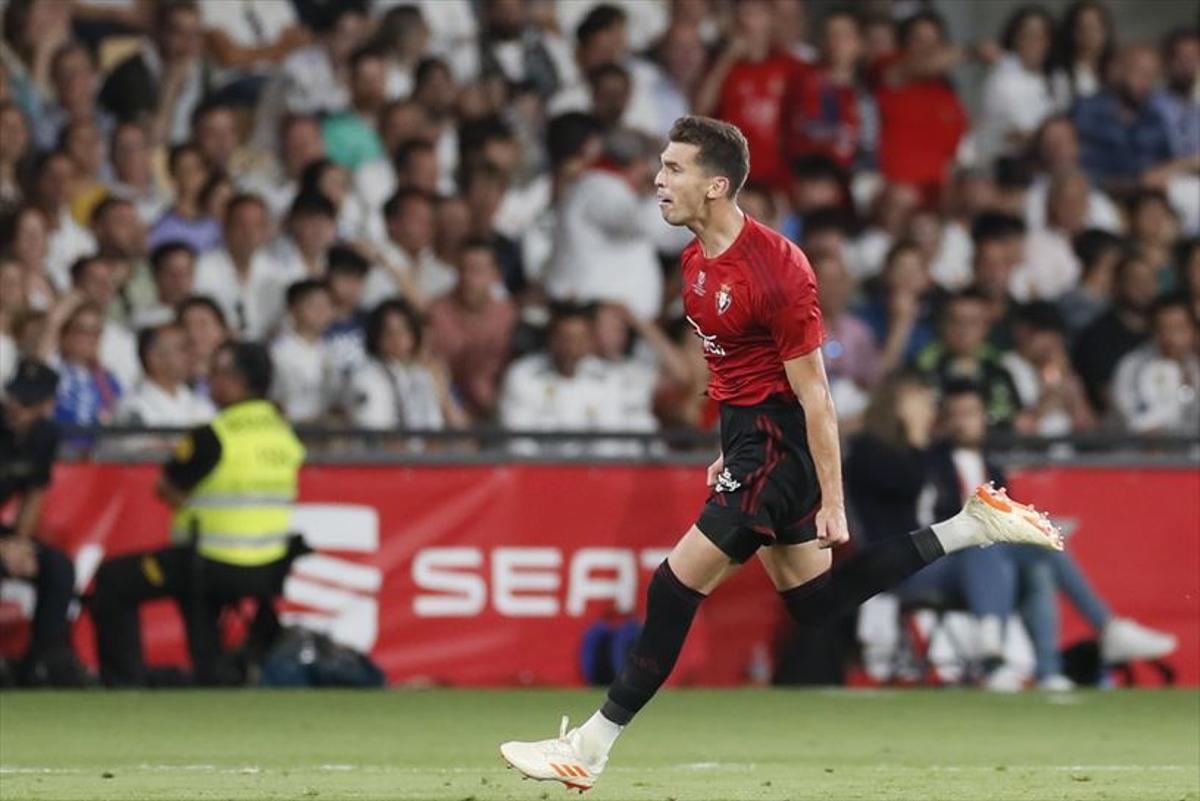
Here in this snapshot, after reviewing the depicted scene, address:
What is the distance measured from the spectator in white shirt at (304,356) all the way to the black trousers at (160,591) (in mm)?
1493

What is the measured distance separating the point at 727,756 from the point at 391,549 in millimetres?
4158

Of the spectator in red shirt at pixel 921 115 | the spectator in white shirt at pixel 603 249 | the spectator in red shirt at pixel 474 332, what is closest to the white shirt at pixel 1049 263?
the spectator in red shirt at pixel 921 115

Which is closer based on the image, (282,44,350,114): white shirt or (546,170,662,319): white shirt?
(546,170,662,319): white shirt

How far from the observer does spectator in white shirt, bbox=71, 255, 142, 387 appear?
15.3 m

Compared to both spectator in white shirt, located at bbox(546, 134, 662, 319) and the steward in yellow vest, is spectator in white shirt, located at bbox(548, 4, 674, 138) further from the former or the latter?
the steward in yellow vest

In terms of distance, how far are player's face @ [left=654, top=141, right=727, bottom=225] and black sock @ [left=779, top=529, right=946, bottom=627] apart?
55.7 inches

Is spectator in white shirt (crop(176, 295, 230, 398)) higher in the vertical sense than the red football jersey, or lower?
lower

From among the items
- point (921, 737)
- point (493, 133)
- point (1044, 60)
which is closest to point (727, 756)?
point (921, 737)

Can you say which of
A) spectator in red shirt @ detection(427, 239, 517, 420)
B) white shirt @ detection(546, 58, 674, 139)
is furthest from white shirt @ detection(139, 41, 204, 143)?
white shirt @ detection(546, 58, 674, 139)

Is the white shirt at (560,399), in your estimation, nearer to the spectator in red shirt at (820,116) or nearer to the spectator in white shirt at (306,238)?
the spectator in white shirt at (306,238)

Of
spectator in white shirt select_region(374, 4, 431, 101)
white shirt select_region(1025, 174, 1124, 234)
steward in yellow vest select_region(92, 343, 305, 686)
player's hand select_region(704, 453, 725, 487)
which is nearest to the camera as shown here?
player's hand select_region(704, 453, 725, 487)

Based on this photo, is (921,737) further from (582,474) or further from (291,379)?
(291,379)

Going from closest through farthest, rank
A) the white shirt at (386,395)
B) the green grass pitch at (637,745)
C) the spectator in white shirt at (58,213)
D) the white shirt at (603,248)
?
the green grass pitch at (637,745), the white shirt at (386,395), the spectator in white shirt at (58,213), the white shirt at (603,248)

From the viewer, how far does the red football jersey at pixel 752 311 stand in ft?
29.4
